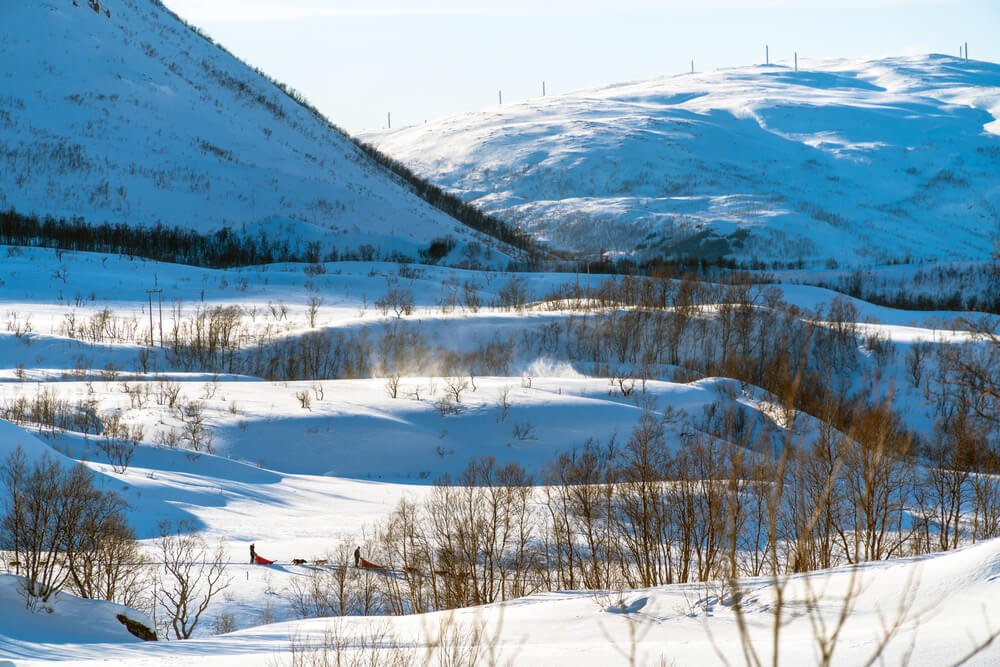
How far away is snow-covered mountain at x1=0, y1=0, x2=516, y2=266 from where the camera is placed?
88250mm

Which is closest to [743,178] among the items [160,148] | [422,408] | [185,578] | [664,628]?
[160,148]

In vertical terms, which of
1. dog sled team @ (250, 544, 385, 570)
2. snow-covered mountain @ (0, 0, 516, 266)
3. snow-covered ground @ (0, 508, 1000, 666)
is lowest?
dog sled team @ (250, 544, 385, 570)

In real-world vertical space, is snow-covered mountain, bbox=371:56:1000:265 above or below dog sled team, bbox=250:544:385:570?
above

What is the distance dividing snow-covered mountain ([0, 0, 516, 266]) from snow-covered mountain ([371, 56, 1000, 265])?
132ft

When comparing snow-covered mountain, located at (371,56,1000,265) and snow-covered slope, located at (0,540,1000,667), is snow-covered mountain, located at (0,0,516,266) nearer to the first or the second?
snow-covered mountain, located at (371,56,1000,265)

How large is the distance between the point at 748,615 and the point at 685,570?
37.2 feet

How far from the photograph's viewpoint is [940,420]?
4931 cm

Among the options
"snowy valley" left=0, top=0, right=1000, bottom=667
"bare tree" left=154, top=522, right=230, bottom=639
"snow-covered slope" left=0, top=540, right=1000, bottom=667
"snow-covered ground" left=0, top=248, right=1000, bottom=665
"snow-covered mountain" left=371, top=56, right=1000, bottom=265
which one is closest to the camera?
"snow-covered slope" left=0, top=540, right=1000, bottom=667

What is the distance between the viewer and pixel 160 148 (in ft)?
314

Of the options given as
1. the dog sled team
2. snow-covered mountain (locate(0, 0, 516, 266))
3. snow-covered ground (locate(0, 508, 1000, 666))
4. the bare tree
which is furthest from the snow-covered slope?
snow-covered mountain (locate(0, 0, 516, 266))

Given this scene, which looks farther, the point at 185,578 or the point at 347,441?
the point at 347,441

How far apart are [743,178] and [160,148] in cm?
10074

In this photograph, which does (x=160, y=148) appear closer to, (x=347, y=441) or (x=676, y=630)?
(x=347, y=441)

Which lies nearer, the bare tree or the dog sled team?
the bare tree
